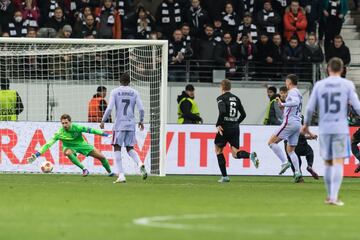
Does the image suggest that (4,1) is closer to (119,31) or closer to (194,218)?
(119,31)

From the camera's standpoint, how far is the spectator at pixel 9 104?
26.4 m

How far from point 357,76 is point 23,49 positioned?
10727 mm

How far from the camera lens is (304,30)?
31578 millimetres

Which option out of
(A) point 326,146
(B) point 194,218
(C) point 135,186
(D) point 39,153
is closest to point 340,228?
(B) point 194,218

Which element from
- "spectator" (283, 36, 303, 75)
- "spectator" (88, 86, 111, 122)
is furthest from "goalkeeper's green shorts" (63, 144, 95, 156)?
"spectator" (283, 36, 303, 75)

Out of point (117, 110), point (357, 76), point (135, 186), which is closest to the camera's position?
point (135, 186)

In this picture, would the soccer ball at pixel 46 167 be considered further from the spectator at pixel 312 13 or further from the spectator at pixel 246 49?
the spectator at pixel 312 13

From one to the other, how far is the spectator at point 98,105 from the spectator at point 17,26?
4.01m

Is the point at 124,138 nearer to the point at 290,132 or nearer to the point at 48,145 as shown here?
the point at 48,145

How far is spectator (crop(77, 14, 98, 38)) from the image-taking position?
30062 millimetres

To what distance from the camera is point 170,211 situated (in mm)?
14531

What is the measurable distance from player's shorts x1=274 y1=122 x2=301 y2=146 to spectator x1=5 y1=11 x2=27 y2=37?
9136 millimetres

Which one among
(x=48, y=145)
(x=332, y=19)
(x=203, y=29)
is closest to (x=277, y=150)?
(x=48, y=145)

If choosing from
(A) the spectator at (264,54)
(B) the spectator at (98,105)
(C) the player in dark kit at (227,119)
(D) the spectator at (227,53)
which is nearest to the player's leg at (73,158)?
(B) the spectator at (98,105)
